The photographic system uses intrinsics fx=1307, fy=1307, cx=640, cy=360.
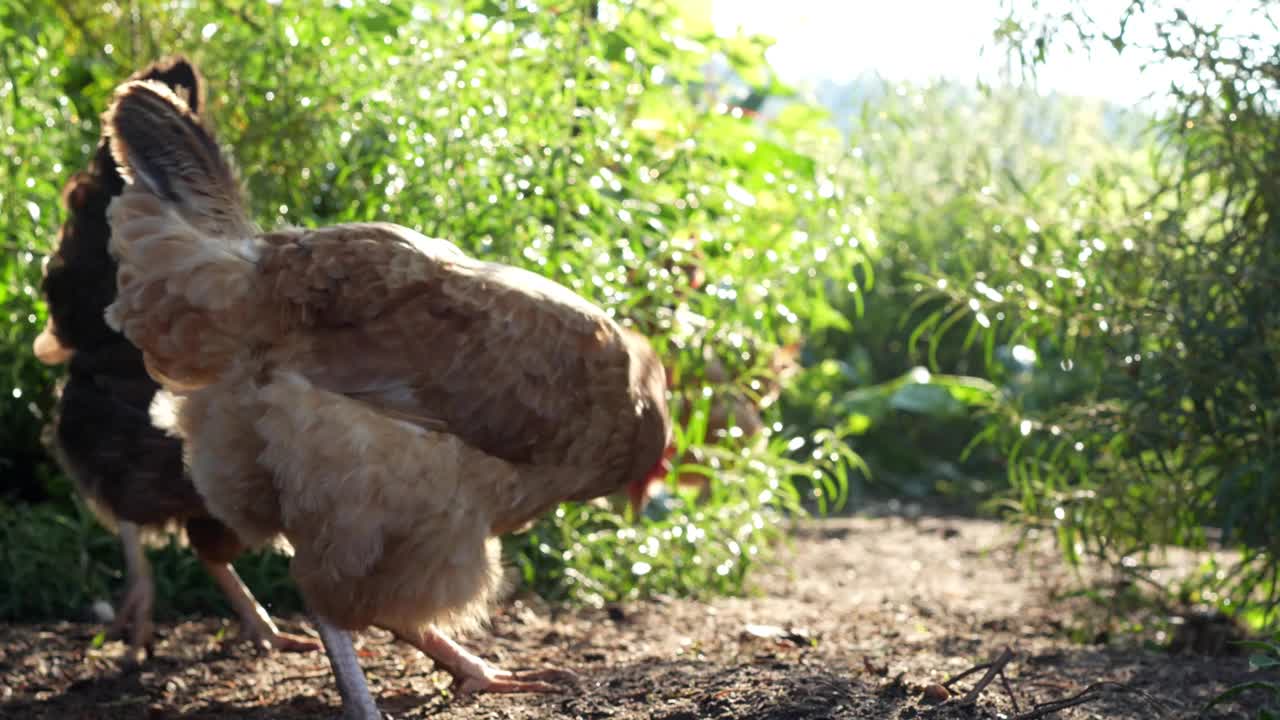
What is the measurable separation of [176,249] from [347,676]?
1020mm

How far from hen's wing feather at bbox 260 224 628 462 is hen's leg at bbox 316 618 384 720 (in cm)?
51

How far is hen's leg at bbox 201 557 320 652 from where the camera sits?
374cm

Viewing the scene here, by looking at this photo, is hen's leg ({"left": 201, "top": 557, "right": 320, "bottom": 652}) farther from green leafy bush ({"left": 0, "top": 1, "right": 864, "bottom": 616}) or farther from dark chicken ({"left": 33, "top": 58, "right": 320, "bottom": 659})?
green leafy bush ({"left": 0, "top": 1, "right": 864, "bottom": 616})

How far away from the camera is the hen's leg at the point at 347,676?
9.34 ft

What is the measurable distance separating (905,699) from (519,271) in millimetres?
1348

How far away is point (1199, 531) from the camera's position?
4105 millimetres

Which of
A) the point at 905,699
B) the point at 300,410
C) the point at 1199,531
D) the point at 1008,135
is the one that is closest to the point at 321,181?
the point at 300,410

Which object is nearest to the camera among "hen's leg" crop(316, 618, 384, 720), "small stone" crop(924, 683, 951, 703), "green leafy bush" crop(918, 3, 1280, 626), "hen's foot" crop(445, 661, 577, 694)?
"small stone" crop(924, 683, 951, 703)

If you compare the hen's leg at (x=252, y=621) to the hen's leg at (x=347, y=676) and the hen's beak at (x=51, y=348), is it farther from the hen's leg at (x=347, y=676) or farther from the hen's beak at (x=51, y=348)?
the hen's leg at (x=347, y=676)

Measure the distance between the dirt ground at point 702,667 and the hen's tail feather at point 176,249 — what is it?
91cm

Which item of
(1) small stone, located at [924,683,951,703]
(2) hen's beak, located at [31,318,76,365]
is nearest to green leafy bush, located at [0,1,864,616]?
(2) hen's beak, located at [31,318,76,365]

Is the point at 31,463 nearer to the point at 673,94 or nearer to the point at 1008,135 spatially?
the point at 673,94

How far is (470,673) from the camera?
320 centimetres

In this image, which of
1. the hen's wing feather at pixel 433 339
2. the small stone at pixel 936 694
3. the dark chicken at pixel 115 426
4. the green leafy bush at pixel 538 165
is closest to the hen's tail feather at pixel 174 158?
the hen's wing feather at pixel 433 339
